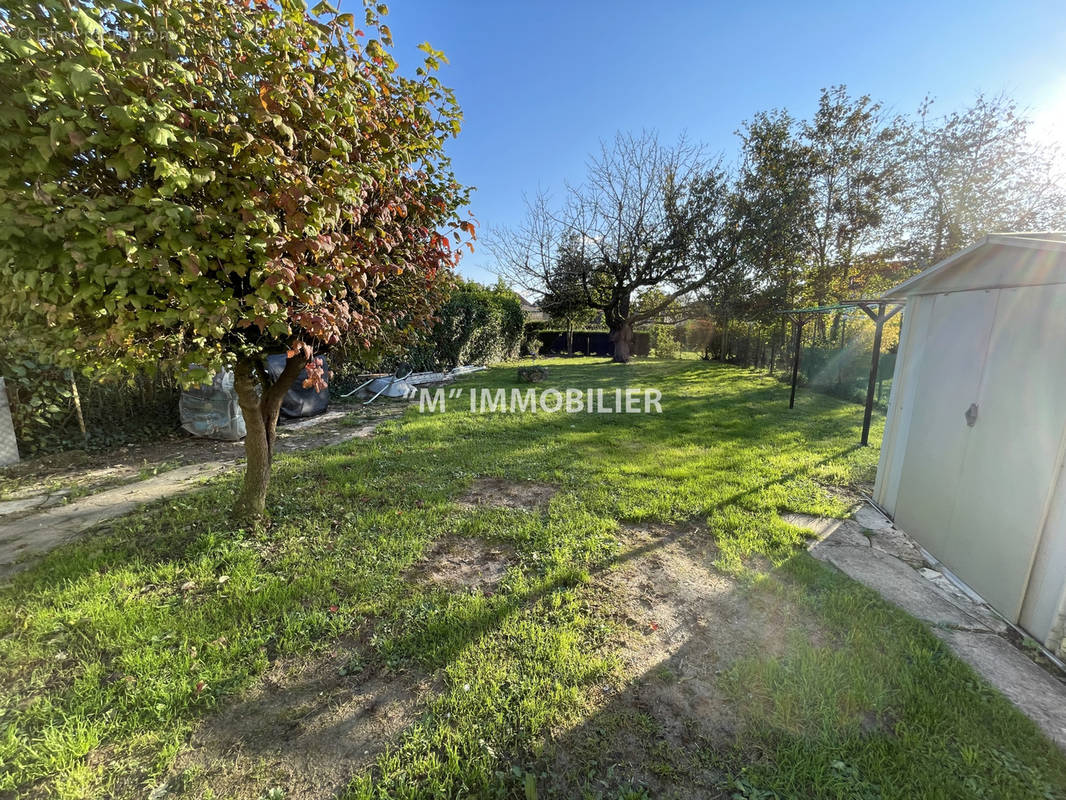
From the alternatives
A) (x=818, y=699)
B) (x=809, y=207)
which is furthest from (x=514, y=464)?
(x=809, y=207)

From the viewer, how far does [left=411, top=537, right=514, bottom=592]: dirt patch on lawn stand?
8.23 feet

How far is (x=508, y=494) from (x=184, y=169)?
3127mm

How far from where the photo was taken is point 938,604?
7.93 ft

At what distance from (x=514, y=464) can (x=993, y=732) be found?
12.2ft

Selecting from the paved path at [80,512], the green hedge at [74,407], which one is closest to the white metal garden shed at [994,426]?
the paved path at [80,512]

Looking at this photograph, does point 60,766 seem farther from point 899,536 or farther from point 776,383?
point 776,383

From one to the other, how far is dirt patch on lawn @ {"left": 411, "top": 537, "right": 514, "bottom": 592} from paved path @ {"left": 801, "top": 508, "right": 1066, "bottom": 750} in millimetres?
2284

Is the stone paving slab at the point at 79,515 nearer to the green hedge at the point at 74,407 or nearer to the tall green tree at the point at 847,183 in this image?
the green hedge at the point at 74,407

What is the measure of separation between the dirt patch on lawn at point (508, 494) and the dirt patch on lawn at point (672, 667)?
1.00 m

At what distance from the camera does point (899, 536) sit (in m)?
3.26

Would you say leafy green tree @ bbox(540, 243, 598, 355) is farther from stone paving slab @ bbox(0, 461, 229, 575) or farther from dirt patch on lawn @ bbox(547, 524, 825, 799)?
dirt patch on lawn @ bbox(547, 524, 825, 799)

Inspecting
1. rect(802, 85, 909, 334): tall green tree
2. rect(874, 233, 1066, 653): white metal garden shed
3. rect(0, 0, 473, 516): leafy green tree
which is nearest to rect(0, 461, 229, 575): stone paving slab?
rect(0, 0, 473, 516): leafy green tree

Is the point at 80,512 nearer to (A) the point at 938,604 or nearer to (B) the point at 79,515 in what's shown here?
(B) the point at 79,515

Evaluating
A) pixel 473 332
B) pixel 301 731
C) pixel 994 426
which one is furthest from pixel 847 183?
pixel 301 731
